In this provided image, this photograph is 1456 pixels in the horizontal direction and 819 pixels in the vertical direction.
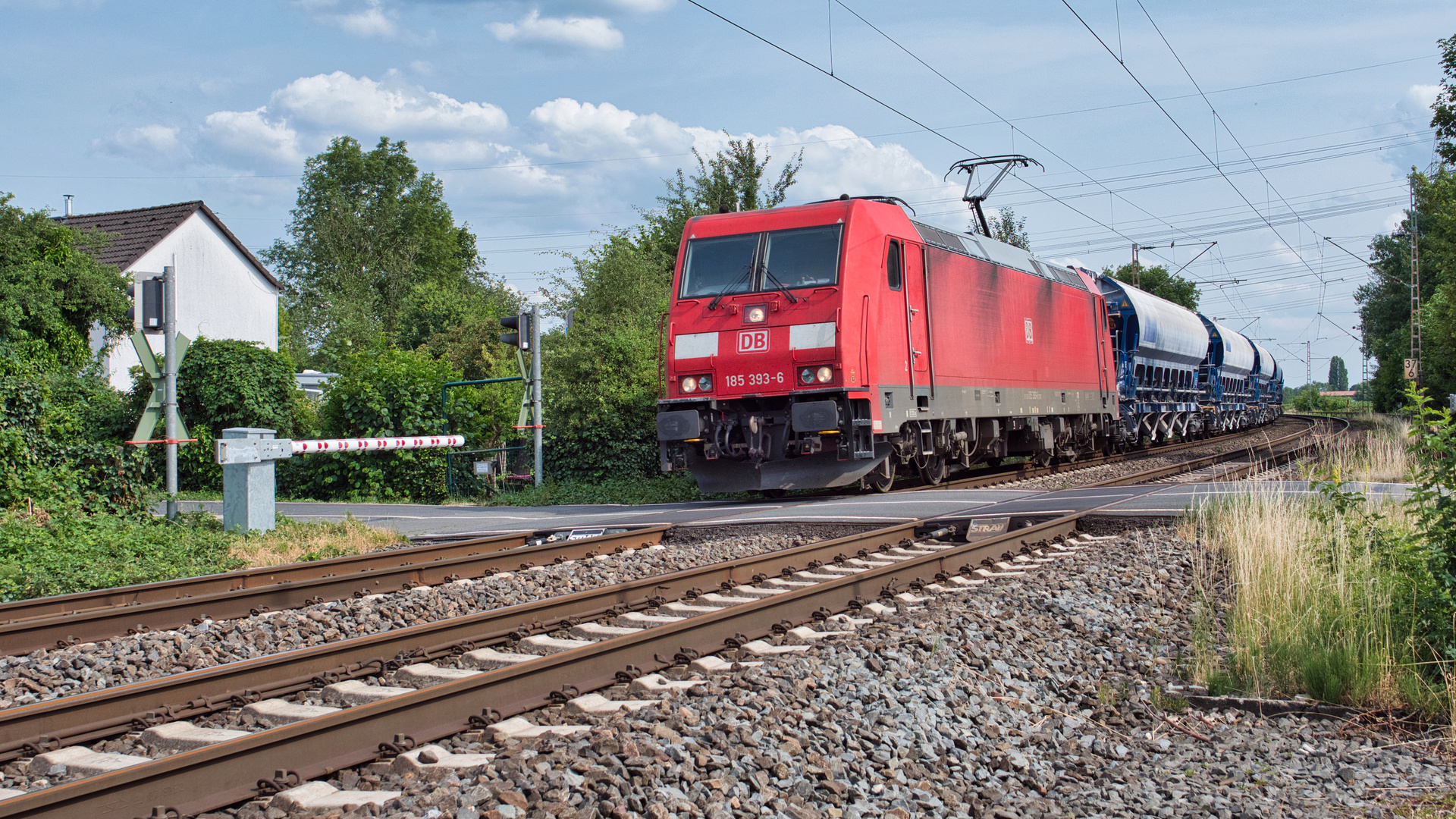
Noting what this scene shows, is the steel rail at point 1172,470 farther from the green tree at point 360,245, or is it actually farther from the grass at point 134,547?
the green tree at point 360,245

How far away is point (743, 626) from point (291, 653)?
239 cm

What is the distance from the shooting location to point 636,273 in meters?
23.0

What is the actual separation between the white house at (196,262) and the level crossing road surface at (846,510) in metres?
23.8

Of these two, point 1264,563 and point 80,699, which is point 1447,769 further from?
point 80,699

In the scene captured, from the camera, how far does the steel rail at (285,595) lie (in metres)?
6.45

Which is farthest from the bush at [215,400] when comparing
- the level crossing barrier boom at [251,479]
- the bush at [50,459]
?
the level crossing barrier boom at [251,479]

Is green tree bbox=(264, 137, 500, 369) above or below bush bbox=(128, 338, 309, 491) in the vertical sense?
above

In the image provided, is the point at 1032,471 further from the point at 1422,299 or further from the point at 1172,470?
the point at 1422,299

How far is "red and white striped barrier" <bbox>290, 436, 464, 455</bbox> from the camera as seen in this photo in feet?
44.9

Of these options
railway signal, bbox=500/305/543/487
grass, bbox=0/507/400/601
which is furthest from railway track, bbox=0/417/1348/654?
railway signal, bbox=500/305/543/487

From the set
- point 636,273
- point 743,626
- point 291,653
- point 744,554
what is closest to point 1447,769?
point 743,626

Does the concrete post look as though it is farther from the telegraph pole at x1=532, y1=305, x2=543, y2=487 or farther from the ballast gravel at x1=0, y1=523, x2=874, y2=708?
the telegraph pole at x1=532, y1=305, x2=543, y2=487

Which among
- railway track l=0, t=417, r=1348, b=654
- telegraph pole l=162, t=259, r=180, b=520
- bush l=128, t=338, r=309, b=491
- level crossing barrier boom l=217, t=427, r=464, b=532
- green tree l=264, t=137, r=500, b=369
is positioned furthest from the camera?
green tree l=264, t=137, r=500, b=369

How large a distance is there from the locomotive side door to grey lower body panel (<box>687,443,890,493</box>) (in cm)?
107
